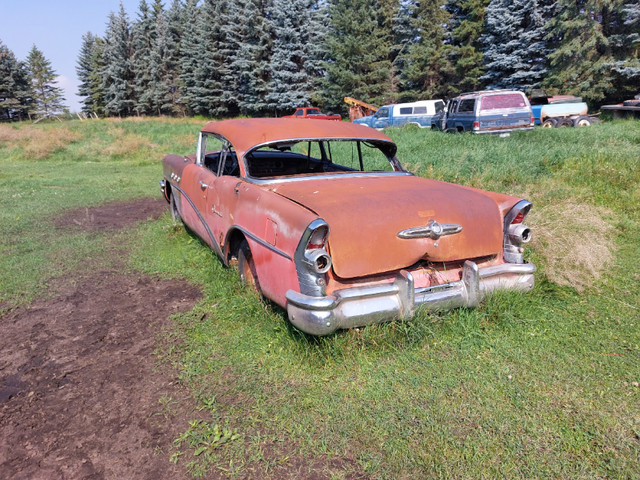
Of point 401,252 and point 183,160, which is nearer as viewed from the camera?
point 401,252

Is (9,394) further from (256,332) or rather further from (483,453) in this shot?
(483,453)

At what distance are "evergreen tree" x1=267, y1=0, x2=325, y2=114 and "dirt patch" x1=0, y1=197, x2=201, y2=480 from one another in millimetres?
33781

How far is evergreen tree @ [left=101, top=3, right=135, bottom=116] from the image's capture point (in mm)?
48344

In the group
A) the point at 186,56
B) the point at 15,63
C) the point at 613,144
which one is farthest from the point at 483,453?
the point at 15,63

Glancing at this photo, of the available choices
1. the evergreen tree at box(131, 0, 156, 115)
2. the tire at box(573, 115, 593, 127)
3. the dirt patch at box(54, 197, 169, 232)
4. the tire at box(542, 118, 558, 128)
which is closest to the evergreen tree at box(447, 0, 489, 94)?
the tire at box(542, 118, 558, 128)

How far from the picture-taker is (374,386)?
106 inches

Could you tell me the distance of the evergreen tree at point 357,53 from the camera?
3312 cm

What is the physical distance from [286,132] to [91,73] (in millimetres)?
64793

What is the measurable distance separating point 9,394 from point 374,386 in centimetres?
230

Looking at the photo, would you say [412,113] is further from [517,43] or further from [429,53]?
[429,53]

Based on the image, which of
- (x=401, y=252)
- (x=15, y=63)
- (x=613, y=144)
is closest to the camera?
(x=401, y=252)

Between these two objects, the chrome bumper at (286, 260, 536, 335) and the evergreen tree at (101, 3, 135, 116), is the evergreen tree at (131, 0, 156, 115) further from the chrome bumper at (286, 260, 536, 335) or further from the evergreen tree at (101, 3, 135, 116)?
the chrome bumper at (286, 260, 536, 335)

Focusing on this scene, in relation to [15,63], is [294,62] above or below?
below

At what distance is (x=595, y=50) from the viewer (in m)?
22.8
